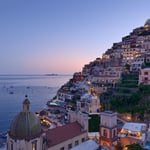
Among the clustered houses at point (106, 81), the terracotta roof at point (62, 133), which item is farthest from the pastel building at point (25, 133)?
the clustered houses at point (106, 81)

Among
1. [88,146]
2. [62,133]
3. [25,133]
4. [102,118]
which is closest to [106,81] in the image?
[102,118]

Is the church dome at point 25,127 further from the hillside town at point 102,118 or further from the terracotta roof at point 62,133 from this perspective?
the terracotta roof at point 62,133

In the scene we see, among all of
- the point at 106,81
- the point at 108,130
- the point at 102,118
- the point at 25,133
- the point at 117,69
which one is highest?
the point at 117,69

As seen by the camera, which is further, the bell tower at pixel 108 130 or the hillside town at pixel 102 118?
the bell tower at pixel 108 130

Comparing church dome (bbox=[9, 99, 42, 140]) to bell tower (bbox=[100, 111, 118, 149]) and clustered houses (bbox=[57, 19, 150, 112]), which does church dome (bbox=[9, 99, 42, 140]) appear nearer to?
bell tower (bbox=[100, 111, 118, 149])

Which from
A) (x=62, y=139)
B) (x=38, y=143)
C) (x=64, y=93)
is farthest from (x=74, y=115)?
(x=64, y=93)

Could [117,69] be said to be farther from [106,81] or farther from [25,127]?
[25,127]

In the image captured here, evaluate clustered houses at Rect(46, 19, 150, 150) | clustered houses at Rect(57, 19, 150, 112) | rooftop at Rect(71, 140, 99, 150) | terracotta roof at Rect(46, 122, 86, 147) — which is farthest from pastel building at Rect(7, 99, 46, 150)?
clustered houses at Rect(57, 19, 150, 112)

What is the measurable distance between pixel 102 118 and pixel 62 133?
8555mm

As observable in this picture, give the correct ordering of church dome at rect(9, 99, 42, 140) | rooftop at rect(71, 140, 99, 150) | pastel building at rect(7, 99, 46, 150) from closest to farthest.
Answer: pastel building at rect(7, 99, 46, 150) < church dome at rect(9, 99, 42, 140) < rooftop at rect(71, 140, 99, 150)

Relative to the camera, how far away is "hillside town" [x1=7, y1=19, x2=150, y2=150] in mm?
21812

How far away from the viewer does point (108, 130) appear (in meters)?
30.6

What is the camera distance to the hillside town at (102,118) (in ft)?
71.6

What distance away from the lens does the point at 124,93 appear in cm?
4903
